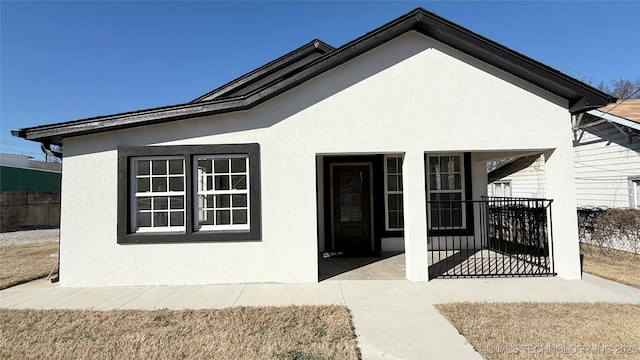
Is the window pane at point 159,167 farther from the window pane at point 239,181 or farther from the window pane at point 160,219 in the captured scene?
the window pane at point 239,181

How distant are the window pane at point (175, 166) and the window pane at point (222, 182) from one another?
77 centimetres

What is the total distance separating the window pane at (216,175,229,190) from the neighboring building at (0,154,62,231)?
20472 millimetres

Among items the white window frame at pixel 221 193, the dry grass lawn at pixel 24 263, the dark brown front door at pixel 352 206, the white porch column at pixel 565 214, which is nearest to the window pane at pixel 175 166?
the white window frame at pixel 221 193

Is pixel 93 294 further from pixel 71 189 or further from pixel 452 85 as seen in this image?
pixel 452 85

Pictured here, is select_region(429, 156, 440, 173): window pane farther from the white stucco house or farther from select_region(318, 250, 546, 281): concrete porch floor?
the white stucco house

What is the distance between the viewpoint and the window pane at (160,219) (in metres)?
7.11

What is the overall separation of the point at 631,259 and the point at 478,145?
5.23 meters

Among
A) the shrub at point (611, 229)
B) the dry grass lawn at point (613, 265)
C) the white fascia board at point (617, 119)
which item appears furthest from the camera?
the white fascia board at point (617, 119)

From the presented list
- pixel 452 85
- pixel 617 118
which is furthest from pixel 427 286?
pixel 617 118

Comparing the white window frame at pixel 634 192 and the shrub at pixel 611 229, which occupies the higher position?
the white window frame at pixel 634 192

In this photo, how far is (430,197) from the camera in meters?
9.86

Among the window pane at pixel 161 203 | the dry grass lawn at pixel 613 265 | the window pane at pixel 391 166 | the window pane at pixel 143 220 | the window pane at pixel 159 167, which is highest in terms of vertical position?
the window pane at pixel 391 166

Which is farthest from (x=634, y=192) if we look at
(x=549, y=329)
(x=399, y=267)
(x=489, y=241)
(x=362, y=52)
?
(x=362, y=52)

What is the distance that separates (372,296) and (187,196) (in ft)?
12.9
